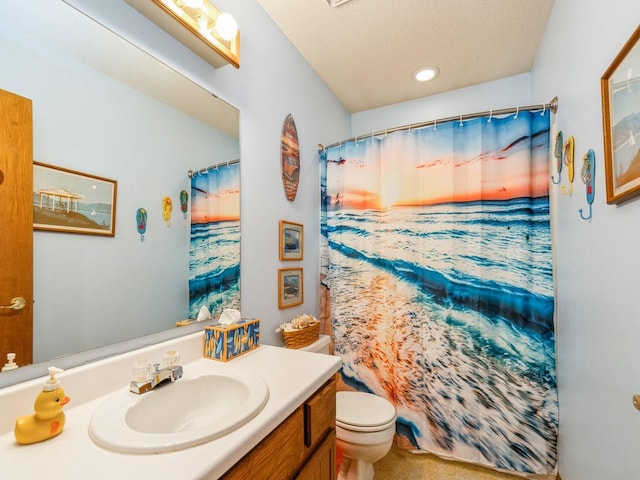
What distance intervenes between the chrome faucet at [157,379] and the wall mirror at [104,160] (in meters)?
0.14

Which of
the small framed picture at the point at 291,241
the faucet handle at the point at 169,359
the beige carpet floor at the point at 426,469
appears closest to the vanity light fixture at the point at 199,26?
the small framed picture at the point at 291,241

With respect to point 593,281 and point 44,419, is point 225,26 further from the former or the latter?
point 593,281

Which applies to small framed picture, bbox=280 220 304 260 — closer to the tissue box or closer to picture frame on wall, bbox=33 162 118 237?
the tissue box

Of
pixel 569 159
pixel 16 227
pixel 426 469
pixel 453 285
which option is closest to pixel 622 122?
pixel 569 159

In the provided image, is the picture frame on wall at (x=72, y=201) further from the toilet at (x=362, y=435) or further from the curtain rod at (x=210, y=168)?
the toilet at (x=362, y=435)

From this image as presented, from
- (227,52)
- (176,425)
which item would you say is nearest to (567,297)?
(176,425)

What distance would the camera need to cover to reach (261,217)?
1.57 m

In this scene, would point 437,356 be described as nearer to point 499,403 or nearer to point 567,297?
point 499,403

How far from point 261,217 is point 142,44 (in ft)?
2.72

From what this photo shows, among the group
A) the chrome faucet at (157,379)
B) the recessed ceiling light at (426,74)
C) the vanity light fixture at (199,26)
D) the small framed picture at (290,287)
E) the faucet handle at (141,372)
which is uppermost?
the recessed ceiling light at (426,74)

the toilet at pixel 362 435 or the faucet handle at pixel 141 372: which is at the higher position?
the faucet handle at pixel 141 372

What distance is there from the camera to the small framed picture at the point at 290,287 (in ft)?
5.61

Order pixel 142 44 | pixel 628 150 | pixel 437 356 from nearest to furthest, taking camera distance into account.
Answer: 1. pixel 628 150
2. pixel 142 44
3. pixel 437 356

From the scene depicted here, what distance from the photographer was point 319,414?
1022mm
